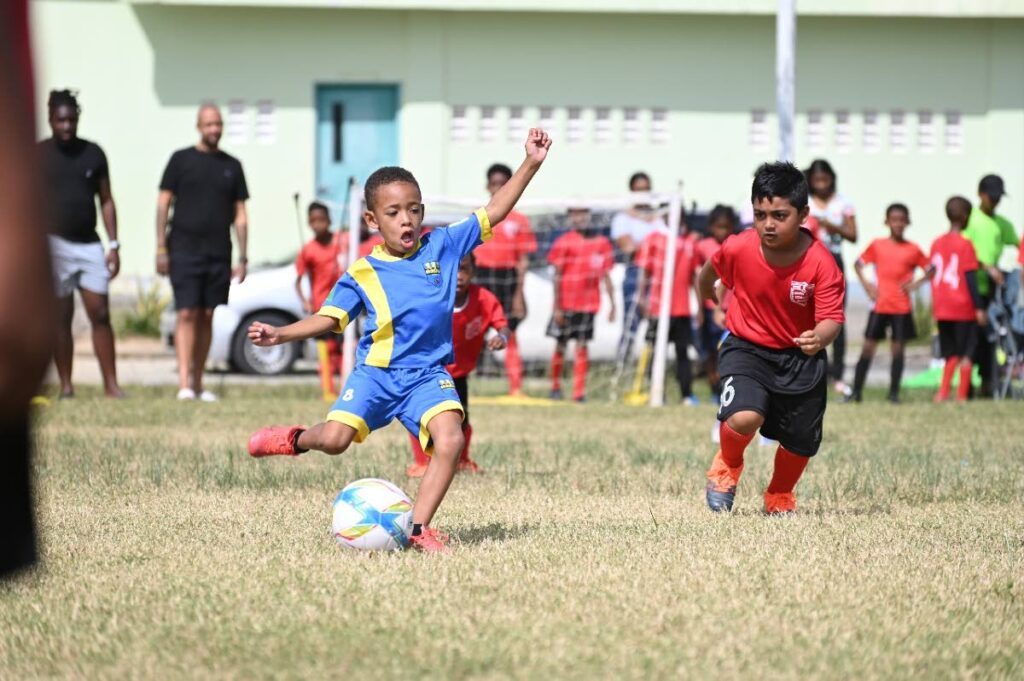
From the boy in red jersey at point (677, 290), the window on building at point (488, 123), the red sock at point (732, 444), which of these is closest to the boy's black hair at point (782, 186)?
the red sock at point (732, 444)

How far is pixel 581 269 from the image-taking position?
567 inches

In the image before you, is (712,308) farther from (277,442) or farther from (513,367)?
(277,442)

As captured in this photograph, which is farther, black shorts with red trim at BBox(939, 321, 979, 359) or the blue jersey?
black shorts with red trim at BBox(939, 321, 979, 359)

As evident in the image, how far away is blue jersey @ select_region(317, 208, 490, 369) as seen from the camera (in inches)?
238

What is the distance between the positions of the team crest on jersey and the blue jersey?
1478mm

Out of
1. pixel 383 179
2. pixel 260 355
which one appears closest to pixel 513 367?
pixel 260 355

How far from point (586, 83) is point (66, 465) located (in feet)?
54.5

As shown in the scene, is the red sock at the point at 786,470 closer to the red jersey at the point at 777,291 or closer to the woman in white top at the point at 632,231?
the red jersey at the point at 777,291

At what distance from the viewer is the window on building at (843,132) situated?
24547 millimetres

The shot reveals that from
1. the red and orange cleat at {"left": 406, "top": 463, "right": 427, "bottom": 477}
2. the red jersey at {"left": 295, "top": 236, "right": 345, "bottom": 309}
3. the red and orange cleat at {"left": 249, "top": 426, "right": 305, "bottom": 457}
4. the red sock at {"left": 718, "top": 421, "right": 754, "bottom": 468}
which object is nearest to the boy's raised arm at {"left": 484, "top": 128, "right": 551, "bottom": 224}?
the red and orange cleat at {"left": 249, "top": 426, "right": 305, "bottom": 457}

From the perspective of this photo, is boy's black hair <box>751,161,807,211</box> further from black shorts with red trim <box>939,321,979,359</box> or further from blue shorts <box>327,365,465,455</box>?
black shorts with red trim <box>939,321,979,359</box>

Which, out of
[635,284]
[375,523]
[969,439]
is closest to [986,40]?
[635,284]

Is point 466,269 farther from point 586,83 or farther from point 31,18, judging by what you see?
point 586,83

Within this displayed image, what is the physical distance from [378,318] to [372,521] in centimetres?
77
